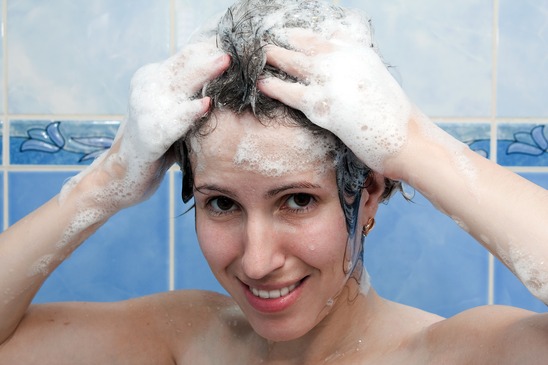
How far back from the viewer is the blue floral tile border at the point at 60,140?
1895 millimetres

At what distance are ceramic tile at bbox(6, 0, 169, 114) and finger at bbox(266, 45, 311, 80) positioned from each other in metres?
0.78

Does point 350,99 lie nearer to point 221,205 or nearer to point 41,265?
point 221,205

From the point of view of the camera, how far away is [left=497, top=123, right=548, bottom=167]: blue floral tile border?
6.14 feet

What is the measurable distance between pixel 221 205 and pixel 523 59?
3.19ft

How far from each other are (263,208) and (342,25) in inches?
13.3

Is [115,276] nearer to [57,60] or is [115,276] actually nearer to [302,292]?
[57,60]

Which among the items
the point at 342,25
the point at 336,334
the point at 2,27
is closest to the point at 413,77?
the point at 342,25

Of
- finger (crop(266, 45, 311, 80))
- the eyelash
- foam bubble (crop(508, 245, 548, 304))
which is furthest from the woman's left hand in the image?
foam bubble (crop(508, 245, 548, 304))

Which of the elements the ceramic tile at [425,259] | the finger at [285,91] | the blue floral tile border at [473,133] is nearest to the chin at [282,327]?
the finger at [285,91]

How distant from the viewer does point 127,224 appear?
192 centimetres

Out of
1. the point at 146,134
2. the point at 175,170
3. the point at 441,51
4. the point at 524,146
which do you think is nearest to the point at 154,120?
the point at 146,134

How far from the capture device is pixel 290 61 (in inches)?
46.0

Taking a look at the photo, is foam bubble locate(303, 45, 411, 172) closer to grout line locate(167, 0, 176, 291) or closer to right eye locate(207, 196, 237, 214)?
right eye locate(207, 196, 237, 214)

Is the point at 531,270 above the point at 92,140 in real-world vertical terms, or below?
above
